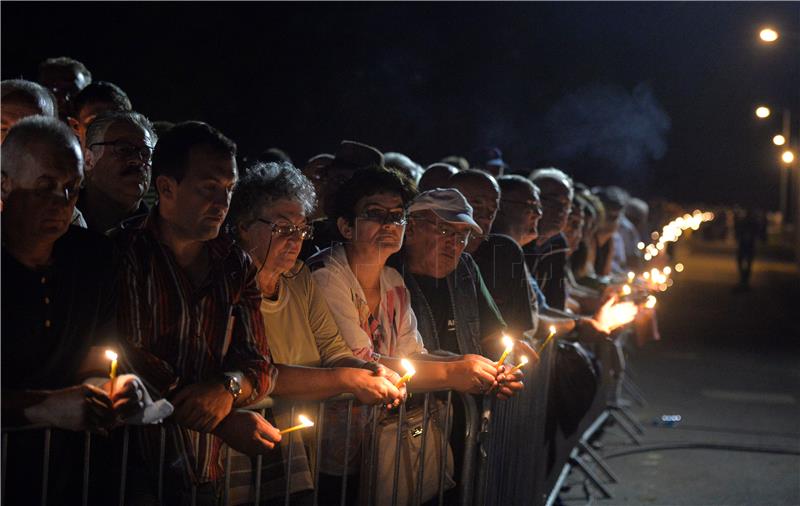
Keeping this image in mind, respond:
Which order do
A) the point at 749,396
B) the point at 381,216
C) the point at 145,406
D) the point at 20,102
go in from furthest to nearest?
the point at 749,396
the point at 20,102
the point at 381,216
the point at 145,406

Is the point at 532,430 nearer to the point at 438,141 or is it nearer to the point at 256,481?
the point at 256,481

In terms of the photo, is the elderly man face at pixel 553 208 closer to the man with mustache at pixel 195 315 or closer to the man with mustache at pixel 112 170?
the man with mustache at pixel 112 170

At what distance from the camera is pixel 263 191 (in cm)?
410

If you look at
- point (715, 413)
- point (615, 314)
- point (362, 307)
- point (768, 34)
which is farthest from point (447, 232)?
point (768, 34)

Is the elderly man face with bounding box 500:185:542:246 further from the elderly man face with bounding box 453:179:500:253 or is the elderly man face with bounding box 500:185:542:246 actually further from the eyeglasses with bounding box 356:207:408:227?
the eyeglasses with bounding box 356:207:408:227

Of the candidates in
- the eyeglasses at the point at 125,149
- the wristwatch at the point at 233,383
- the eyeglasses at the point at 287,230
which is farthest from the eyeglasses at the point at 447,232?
the wristwatch at the point at 233,383

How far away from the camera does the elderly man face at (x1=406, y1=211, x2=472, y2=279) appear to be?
197 inches

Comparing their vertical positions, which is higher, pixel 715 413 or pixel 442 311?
pixel 442 311

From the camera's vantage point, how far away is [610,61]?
47.2ft

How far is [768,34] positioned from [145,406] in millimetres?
21646

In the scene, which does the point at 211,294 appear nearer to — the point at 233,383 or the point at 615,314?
the point at 233,383

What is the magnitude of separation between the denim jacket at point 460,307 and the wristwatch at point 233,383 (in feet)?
4.99

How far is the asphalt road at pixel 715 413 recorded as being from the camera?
307 inches

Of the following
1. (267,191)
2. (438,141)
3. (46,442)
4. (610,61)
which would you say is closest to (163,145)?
(267,191)
